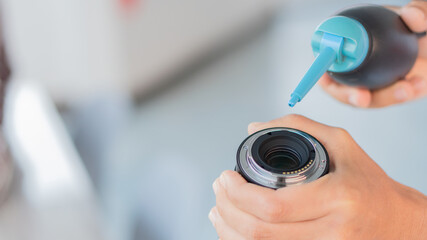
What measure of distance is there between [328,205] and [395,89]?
387mm

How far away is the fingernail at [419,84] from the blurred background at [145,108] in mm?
132

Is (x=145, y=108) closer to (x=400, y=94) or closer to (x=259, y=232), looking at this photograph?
(x=400, y=94)

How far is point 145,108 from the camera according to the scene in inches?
66.5

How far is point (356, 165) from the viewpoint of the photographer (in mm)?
497

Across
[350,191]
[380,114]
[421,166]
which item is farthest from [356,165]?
[380,114]

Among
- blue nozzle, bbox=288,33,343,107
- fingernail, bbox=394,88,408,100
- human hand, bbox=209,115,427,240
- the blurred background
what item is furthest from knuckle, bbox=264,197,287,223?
fingernail, bbox=394,88,408,100

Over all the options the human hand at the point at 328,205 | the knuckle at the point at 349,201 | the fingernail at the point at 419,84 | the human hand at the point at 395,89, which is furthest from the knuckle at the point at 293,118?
the fingernail at the point at 419,84

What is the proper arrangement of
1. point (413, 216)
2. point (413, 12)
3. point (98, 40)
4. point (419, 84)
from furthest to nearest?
point (98, 40) → point (419, 84) → point (413, 12) → point (413, 216)

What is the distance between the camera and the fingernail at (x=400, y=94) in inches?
30.0

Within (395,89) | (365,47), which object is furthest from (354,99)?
(365,47)

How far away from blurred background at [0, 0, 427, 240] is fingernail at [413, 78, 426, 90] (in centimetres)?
13

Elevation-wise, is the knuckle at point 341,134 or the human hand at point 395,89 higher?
the knuckle at point 341,134

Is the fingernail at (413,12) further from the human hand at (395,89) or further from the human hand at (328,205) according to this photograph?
the human hand at (328,205)

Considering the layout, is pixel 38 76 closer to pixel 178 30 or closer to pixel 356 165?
pixel 178 30
